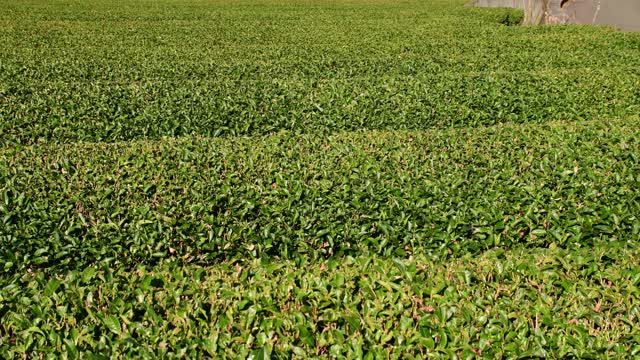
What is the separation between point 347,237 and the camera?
17.1ft

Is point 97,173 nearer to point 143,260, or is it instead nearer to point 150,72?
point 143,260

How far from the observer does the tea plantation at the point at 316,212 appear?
312 cm

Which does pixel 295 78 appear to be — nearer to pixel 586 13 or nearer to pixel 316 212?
pixel 316 212

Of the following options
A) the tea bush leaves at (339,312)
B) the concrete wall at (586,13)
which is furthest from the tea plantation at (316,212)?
the concrete wall at (586,13)

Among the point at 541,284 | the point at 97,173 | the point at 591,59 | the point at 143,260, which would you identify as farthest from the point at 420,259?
the point at 591,59

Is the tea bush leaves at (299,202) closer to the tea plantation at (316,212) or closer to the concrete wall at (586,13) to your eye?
the tea plantation at (316,212)

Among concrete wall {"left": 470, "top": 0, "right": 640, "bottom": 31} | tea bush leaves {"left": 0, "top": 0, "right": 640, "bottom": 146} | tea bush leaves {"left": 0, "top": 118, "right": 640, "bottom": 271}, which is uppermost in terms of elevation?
concrete wall {"left": 470, "top": 0, "right": 640, "bottom": 31}

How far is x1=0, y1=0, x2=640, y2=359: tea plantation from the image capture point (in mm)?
3125

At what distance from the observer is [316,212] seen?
5.29 metres

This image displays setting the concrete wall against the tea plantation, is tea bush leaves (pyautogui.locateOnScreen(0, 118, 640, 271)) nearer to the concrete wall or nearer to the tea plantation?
the tea plantation

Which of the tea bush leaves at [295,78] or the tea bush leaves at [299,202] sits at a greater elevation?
the tea bush leaves at [295,78]

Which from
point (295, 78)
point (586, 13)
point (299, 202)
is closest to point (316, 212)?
point (299, 202)

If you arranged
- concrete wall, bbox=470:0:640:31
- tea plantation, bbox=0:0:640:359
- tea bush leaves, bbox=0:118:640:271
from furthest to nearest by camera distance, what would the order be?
concrete wall, bbox=470:0:640:31 → tea bush leaves, bbox=0:118:640:271 → tea plantation, bbox=0:0:640:359

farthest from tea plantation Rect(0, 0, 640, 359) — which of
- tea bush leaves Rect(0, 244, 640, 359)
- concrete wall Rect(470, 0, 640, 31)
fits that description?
concrete wall Rect(470, 0, 640, 31)
